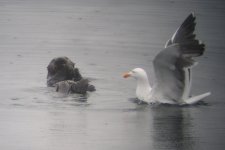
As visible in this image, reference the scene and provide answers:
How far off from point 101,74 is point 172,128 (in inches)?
175

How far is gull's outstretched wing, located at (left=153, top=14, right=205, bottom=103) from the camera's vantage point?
16359mm

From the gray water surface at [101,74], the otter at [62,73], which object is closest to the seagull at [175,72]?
the gray water surface at [101,74]

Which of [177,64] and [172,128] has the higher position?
[177,64]

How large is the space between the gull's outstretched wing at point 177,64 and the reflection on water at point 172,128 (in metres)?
0.36

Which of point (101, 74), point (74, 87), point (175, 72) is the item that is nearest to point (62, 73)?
point (74, 87)

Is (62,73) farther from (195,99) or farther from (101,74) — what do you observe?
(195,99)

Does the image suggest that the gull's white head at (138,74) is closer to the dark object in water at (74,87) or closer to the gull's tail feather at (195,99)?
the dark object in water at (74,87)

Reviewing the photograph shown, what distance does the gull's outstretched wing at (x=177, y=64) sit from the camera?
16.4 m

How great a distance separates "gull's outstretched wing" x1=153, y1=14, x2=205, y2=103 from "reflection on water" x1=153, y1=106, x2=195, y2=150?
364 mm

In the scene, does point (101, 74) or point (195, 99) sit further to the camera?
point (101, 74)

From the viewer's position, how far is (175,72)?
16.7m

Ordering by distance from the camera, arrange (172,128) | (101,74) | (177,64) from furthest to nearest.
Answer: (101,74) < (177,64) < (172,128)

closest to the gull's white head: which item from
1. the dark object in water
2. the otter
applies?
the dark object in water

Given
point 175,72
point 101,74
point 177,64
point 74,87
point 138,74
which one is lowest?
point 101,74
